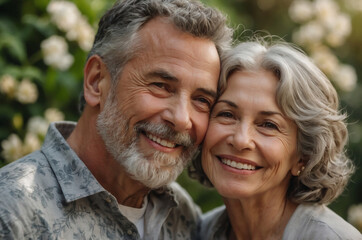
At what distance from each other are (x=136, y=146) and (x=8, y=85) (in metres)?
2.00

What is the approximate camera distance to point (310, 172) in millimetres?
3018

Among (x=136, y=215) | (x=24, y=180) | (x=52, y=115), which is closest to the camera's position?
(x=24, y=180)

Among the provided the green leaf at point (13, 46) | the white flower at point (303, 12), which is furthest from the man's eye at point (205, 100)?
the white flower at point (303, 12)

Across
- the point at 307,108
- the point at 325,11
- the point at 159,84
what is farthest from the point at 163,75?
the point at 325,11

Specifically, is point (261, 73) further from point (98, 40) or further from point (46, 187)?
point (46, 187)

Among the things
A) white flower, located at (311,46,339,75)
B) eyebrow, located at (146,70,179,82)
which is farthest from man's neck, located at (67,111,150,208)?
white flower, located at (311,46,339,75)

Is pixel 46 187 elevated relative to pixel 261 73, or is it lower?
lower

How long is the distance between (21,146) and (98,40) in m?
1.52

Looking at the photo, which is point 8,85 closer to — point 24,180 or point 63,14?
point 63,14

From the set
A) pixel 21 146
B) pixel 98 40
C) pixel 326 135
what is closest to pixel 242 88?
pixel 326 135

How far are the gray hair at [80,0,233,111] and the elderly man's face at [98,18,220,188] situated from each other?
0.15 feet

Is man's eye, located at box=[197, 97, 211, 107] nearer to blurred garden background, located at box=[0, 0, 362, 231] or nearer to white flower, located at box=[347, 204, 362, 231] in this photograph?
blurred garden background, located at box=[0, 0, 362, 231]

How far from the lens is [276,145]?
2.82m

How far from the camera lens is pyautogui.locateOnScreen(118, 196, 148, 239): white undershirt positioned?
9.95ft
